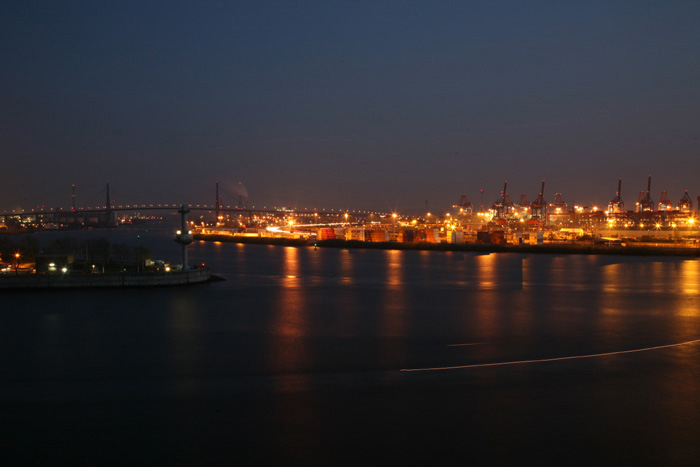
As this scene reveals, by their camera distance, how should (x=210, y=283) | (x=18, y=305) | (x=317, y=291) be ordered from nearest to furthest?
(x=18, y=305) < (x=317, y=291) < (x=210, y=283)

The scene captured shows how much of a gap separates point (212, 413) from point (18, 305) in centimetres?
369

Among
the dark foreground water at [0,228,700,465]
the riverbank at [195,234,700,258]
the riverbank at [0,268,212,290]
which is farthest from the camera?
the riverbank at [195,234,700,258]

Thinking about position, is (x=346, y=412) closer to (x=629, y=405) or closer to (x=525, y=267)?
(x=629, y=405)

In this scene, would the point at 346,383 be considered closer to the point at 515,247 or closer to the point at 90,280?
the point at 90,280

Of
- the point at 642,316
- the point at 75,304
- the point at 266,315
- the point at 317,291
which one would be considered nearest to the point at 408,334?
the point at 266,315

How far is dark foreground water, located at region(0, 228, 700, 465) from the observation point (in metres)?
1.56

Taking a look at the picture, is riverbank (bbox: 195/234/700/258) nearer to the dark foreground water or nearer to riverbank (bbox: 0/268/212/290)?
the dark foreground water

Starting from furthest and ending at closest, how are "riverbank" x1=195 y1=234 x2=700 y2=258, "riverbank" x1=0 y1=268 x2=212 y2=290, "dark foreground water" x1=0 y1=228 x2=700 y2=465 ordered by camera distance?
"riverbank" x1=195 y1=234 x2=700 y2=258 → "riverbank" x1=0 y1=268 x2=212 y2=290 → "dark foreground water" x1=0 y1=228 x2=700 y2=465

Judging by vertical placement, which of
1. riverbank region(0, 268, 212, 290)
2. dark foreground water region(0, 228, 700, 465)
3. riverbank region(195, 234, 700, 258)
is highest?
riverbank region(0, 268, 212, 290)

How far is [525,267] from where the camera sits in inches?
371

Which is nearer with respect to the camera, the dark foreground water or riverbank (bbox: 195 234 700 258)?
the dark foreground water

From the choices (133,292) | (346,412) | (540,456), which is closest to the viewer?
(540,456)

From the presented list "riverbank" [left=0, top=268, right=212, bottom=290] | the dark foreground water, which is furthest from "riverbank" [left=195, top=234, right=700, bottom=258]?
"riverbank" [left=0, top=268, right=212, bottom=290]

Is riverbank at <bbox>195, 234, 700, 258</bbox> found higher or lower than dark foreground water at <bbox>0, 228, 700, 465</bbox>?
lower
